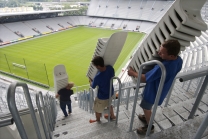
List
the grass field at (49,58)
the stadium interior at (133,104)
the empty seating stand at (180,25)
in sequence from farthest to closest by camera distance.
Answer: the grass field at (49,58) < the empty seating stand at (180,25) < the stadium interior at (133,104)

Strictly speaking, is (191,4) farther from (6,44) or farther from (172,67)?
(6,44)

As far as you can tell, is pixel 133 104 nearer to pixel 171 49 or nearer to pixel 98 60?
pixel 171 49

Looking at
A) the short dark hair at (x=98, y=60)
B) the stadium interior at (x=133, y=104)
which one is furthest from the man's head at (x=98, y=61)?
the stadium interior at (x=133, y=104)

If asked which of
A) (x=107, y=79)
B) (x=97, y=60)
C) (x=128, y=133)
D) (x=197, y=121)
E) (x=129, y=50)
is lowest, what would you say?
(x=129, y=50)

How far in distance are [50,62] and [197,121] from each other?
14977 mm

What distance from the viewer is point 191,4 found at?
5.77ft

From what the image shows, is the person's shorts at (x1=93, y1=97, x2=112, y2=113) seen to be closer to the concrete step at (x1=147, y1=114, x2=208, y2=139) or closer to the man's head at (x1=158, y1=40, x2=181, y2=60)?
the concrete step at (x1=147, y1=114, x2=208, y2=139)

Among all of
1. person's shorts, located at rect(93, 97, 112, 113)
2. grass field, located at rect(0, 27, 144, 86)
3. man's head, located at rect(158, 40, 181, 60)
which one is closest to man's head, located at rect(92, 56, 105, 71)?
person's shorts, located at rect(93, 97, 112, 113)

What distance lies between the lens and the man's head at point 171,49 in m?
1.72

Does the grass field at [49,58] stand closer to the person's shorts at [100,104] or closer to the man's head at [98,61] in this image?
the person's shorts at [100,104]

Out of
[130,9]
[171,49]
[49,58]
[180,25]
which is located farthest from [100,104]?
[130,9]

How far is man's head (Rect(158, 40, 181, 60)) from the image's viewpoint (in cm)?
172

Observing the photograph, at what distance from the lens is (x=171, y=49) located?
1742 millimetres

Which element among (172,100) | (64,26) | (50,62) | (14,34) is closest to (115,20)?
(64,26)
